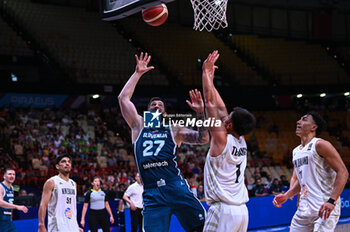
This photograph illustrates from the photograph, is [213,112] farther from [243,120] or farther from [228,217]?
[228,217]

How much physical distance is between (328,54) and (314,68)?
7.37 feet

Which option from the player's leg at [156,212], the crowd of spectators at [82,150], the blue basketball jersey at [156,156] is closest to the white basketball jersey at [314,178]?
the blue basketball jersey at [156,156]

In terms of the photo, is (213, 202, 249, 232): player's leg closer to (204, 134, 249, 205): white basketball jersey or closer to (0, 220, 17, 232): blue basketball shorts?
(204, 134, 249, 205): white basketball jersey

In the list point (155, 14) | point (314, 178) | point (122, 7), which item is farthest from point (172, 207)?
point (155, 14)

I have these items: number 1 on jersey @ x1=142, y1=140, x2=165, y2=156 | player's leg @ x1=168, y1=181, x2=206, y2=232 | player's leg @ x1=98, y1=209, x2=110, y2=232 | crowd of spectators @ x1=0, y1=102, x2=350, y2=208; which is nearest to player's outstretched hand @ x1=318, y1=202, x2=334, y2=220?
player's leg @ x1=168, y1=181, x2=206, y2=232

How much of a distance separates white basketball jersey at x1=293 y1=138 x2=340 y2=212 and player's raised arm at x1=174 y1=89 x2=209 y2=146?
48.7 inches

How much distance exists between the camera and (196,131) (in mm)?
5344

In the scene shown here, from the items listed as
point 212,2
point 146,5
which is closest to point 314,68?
point 212,2

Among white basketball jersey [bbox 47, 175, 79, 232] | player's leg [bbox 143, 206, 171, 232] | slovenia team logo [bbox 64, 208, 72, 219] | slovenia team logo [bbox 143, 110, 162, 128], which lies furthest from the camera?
slovenia team logo [bbox 64, 208, 72, 219]

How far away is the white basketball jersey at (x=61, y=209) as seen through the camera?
7078mm

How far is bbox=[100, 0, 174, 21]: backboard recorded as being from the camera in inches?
258

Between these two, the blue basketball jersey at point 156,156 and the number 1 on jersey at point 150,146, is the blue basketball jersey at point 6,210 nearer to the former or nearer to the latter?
the blue basketball jersey at point 156,156

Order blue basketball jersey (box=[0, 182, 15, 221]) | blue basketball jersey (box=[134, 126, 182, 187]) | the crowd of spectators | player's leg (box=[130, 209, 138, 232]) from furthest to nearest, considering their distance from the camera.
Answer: the crowd of spectators
player's leg (box=[130, 209, 138, 232])
blue basketball jersey (box=[0, 182, 15, 221])
blue basketball jersey (box=[134, 126, 182, 187])

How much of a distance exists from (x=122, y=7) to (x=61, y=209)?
3.19 metres
